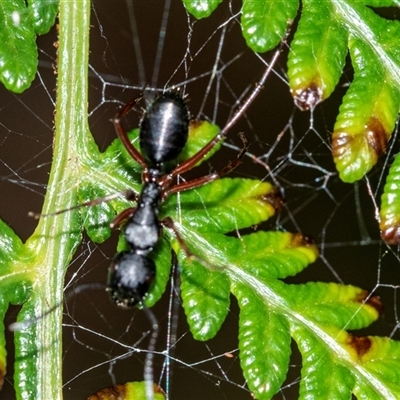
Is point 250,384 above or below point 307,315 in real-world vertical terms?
below

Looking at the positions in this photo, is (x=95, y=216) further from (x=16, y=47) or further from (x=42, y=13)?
(x=42, y=13)

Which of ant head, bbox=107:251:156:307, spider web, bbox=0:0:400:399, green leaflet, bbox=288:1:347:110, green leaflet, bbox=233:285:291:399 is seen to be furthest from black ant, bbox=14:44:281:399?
spider web, bbox=0:0:400:399

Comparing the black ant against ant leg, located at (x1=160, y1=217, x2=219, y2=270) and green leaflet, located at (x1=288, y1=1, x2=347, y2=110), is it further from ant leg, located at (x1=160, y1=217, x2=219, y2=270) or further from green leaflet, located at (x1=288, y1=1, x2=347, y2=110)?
green leaflet, located at (x1=288, y1=1, x2=347, y2=110)

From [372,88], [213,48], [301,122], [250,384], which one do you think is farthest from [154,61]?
[250,384]

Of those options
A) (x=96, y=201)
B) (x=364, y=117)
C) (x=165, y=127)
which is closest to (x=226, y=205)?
(x=165, y=127)

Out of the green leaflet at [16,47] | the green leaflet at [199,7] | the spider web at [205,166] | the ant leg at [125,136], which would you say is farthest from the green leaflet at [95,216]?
the spider web at [205,166]

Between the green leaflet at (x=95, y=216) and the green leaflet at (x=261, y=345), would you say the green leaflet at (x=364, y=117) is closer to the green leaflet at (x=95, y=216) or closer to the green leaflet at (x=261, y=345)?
the green leaflet at (x=261, y=345)

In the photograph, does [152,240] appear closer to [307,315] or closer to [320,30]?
[307,315]
